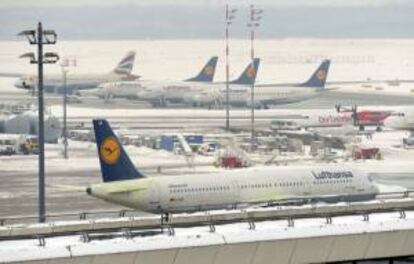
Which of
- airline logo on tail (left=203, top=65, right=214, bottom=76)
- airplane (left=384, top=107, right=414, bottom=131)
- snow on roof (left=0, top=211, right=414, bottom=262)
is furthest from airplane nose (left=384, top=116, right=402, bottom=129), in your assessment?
snow on roof (left=0, top=211, right=414, bottom=262)

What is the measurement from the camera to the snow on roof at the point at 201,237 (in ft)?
59.1

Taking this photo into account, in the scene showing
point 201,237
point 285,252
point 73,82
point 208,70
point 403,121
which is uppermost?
point 208,70

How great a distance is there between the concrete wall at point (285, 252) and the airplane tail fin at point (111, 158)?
27.8 m

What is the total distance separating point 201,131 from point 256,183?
63.2 metres

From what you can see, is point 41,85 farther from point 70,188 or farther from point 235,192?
point 70,188

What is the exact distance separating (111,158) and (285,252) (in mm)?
28496

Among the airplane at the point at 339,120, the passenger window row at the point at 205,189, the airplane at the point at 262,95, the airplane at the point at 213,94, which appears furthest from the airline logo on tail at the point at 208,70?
the passenger window row at the point at 205,189

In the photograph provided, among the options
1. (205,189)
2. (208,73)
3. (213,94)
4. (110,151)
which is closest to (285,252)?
(205,189)

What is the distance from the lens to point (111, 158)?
47.1m

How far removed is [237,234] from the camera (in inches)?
757

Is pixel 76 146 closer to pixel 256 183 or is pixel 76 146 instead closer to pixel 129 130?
pixel 129 130

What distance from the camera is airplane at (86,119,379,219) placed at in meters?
Result: 45.8

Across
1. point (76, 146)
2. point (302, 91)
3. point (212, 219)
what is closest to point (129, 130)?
point (76, 146)

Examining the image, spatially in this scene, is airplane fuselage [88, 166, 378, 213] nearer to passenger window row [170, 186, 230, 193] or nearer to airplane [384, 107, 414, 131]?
passenger window row [170, 186, 230, 193]
